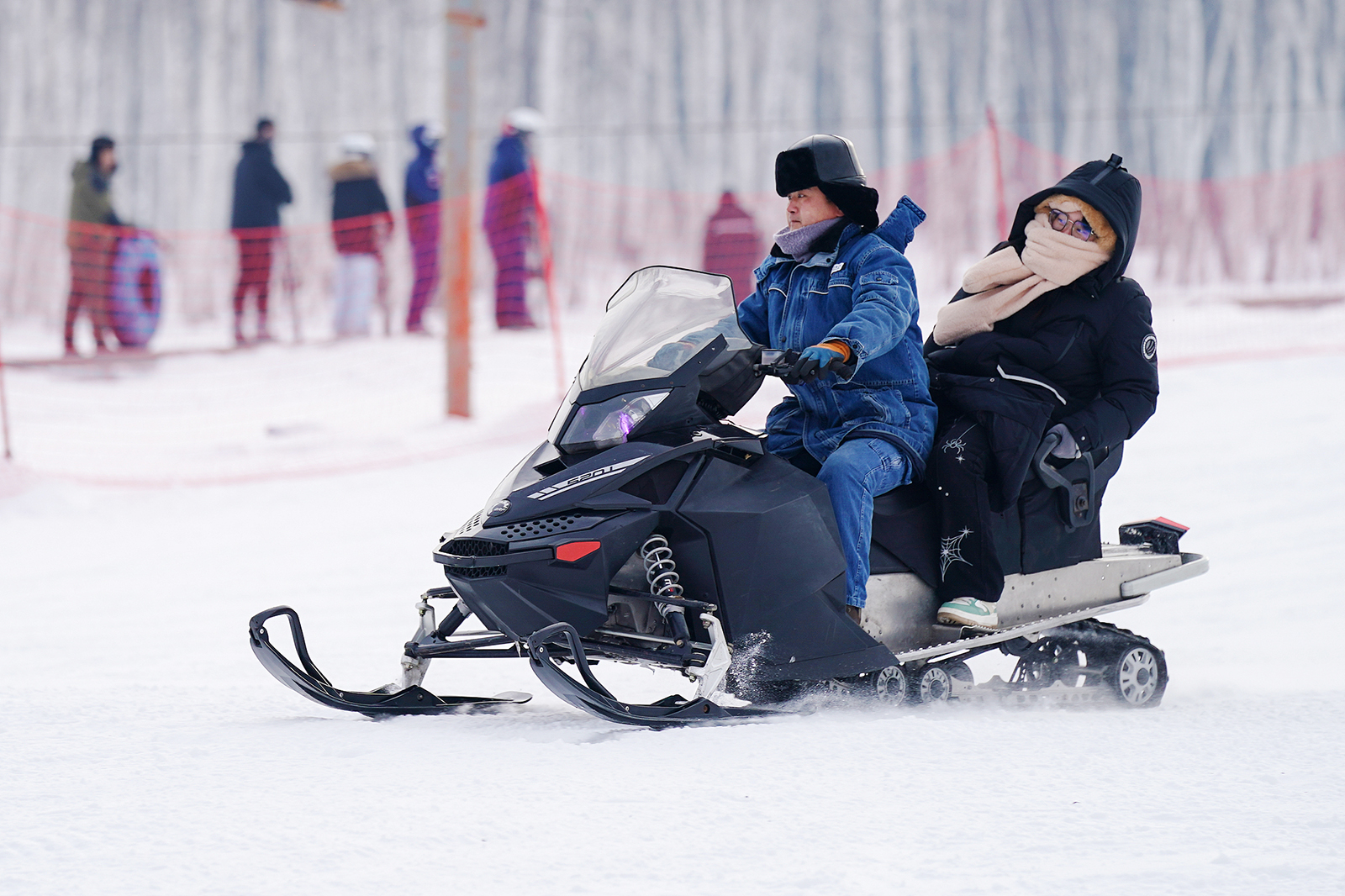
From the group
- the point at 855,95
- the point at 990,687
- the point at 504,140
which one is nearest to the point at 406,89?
the point at 855,95

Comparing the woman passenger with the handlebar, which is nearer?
the handlebar

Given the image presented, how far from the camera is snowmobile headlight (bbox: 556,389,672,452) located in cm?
346

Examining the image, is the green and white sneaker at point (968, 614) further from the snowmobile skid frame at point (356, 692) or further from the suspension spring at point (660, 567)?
the snowmobile skid frame at point (356, 692)

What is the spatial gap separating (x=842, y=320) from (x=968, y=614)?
93 centimetres

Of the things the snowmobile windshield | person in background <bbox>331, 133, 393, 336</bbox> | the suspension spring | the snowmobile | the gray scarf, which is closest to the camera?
the snowmobile

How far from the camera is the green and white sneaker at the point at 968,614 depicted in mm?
3900

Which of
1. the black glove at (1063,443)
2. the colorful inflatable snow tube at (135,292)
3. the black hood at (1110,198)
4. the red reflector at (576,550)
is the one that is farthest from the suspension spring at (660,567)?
the colorful inflatable snow tube at (135,292)

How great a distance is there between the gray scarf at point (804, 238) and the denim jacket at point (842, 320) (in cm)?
3

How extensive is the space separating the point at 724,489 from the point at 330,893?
1548 mm

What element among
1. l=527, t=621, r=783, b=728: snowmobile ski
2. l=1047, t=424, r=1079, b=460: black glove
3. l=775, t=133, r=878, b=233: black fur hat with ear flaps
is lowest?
l=527, t=621, r=783, b=728: snowmobile ski

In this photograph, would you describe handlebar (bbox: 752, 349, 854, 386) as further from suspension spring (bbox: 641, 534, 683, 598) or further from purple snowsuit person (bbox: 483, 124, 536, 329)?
purple snowsuit person (bbox: 483, 124, 536, 329)

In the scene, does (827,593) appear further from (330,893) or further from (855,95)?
(855,95)

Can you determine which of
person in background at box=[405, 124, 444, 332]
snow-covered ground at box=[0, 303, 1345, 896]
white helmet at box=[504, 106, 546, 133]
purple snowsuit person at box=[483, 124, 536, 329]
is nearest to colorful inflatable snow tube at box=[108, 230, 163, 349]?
person in background at box=[405, 124, 444, 332]

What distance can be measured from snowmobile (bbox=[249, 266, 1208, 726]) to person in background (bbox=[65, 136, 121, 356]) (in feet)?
32.4
